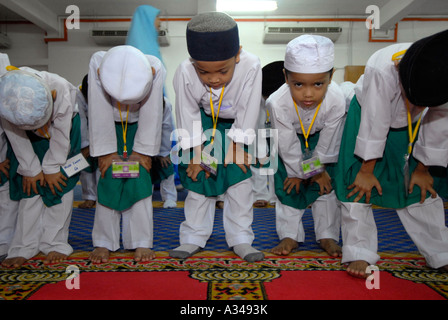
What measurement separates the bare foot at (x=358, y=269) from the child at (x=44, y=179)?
144cm

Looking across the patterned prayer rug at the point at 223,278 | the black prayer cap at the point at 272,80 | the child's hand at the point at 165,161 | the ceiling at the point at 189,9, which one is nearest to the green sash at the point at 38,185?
the patterned prayer rug at the point at 223,278

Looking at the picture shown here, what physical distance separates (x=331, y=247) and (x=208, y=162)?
2.66 feet

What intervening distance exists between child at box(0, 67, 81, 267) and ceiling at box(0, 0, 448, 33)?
5375mm

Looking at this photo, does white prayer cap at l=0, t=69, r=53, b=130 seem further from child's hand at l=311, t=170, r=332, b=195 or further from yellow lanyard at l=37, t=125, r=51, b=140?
child's hand at l=311, t=170, r=332, b=195

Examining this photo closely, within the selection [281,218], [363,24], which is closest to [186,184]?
[281,218]

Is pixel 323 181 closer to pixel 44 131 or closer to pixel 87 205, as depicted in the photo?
pixel 44 131

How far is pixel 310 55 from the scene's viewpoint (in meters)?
1.85

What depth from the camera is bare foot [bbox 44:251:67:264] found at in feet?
6.20

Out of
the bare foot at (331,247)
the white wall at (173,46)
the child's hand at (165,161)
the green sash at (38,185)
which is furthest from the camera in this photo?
the white wall at (173,46)

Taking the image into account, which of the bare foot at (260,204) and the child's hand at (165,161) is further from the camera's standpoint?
Result: the bare foot at (260,204)

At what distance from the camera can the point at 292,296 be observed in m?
1.37

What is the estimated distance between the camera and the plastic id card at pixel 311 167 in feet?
6.57

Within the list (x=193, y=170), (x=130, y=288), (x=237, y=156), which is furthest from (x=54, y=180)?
(x=237, y=156)

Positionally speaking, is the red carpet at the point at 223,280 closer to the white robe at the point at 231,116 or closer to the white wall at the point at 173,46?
the white robe at the point at 231,116
